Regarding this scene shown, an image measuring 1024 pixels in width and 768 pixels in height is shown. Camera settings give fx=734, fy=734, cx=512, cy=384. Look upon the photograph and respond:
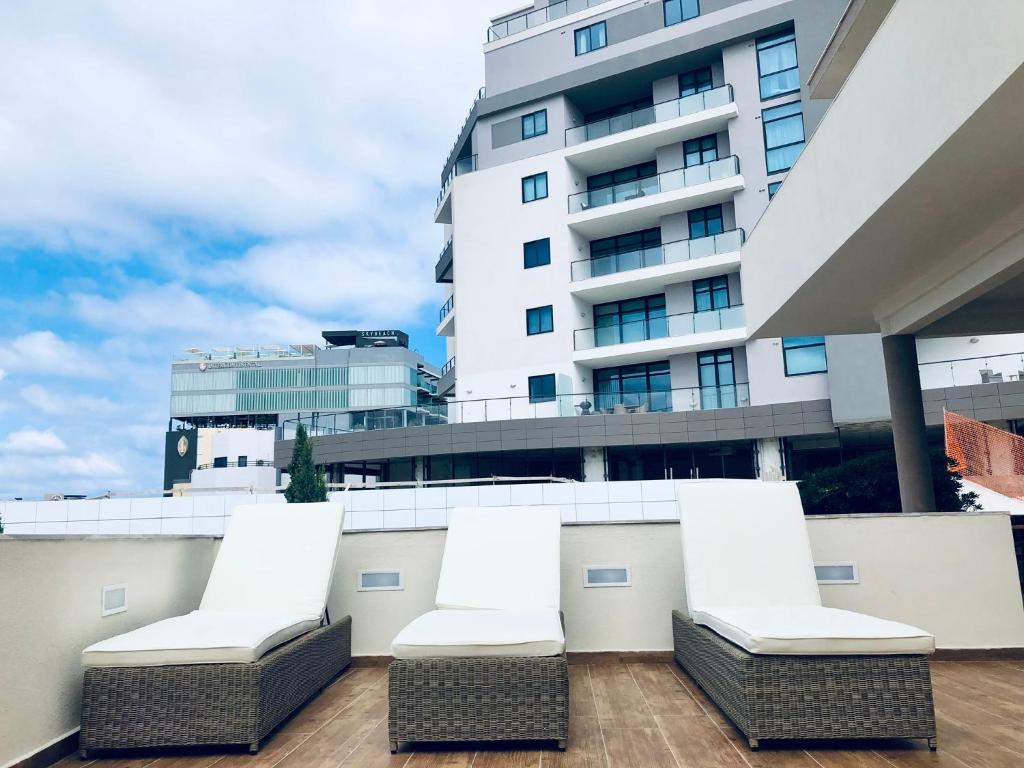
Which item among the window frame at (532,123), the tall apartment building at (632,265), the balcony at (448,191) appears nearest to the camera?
the tall apartment building at (632,265)

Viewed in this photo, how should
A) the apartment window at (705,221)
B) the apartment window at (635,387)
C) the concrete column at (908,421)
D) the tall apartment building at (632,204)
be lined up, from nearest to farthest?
1. the concrete column at (908,421)
2. the apartment window at (635,387)
3. the tall apartment building at (632,204)
4. the apartment window at (705,221)

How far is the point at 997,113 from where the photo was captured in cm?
→ 342

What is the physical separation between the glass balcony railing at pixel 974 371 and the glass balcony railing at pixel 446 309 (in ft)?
45.1

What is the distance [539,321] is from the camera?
2089cm

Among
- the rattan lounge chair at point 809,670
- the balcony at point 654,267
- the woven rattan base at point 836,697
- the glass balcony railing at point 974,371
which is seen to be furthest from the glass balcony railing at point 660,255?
the woven rattan base at point 836,697

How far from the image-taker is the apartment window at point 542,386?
19.3m

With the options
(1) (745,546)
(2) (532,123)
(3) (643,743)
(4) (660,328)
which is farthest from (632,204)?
(3) (643,743)

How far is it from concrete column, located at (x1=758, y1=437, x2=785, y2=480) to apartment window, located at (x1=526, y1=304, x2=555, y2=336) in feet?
21.4

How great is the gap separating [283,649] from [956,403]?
15149 mm

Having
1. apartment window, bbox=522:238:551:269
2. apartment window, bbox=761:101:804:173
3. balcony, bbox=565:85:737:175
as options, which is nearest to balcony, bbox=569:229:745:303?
apartment window, bbox=522:238:551:269

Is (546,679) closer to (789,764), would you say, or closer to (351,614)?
(789,764)

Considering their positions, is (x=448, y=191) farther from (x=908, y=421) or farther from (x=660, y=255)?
(x=908, y=421)

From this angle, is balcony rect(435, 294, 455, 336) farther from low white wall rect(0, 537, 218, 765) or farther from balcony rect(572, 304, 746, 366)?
low white wall rect(0, 537, 218, 765)

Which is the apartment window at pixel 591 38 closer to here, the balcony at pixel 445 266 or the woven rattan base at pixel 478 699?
the balcony at pixel 445 266
